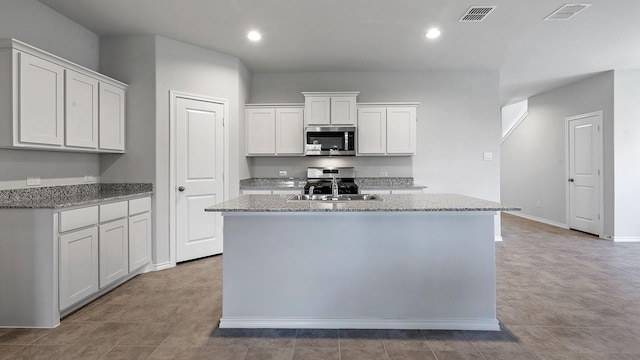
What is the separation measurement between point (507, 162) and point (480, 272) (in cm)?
687

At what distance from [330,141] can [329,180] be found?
630 mm

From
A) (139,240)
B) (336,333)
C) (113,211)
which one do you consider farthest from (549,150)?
(113,211)

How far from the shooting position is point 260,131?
16.0 feet

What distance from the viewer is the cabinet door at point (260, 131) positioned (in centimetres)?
486

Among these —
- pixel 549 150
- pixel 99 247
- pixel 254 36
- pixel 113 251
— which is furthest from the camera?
pixel 549 150

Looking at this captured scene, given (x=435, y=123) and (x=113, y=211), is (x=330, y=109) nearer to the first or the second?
(x=435, y=123)

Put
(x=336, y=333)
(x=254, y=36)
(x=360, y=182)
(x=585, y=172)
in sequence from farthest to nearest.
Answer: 1. (x=585, y=172)
2. (x=360, y=182)
3. (x=254, y=36)
4. (x=336, y=333)

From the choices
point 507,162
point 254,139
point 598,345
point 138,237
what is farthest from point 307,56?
point 507,162

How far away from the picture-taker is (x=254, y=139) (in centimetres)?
488

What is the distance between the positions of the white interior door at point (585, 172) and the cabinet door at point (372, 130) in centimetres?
377

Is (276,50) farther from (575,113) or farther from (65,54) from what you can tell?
(575,113)

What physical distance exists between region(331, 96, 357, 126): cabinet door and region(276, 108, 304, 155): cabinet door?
19.6 inches

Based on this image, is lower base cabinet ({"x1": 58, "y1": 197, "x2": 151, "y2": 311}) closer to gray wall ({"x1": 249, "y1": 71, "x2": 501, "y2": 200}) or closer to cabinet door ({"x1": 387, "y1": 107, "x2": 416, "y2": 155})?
gray wall ({"x1": 249, "y1": 71, "x2": 501, "y2": 200})

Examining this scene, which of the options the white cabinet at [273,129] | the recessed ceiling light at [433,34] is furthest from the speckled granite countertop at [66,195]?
the recessed ceiling light at [433,34]
